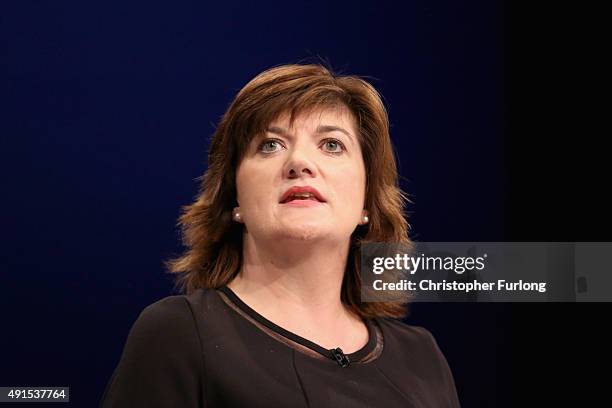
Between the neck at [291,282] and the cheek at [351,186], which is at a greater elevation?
the cheek at [351,186]

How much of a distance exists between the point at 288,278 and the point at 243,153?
221 millimetres

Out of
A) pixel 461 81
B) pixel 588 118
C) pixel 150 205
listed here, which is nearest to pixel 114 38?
pixel 150 205

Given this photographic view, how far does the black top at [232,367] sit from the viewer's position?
4.06 feet

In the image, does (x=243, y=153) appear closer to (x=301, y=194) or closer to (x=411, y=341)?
(x=301, y=194)

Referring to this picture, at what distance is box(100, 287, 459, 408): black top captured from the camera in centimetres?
124

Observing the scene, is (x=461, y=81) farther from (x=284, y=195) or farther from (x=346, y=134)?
(x=284, y=195)

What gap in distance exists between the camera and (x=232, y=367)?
1252 millimetres

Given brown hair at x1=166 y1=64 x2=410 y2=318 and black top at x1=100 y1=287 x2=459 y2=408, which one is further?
brown hair at x1=166 y1=64 x2=410 y2=318

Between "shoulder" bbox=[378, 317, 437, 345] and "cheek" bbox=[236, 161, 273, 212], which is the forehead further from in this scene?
"shoulder" bbox=[378, 317, 437, 345]

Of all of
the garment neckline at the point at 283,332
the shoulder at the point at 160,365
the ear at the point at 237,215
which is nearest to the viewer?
the shoulder at the point at 160,365

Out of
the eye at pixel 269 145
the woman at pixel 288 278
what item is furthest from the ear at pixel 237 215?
the eye at pixel 269 145

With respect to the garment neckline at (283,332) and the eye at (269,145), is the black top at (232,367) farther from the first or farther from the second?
the eye at (269,145)

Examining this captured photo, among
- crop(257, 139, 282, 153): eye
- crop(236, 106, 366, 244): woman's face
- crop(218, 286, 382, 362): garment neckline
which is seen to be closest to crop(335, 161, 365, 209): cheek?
crop(236, 106, 366, 244): woman's face

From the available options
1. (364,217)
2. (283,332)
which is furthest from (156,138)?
(283,332)
